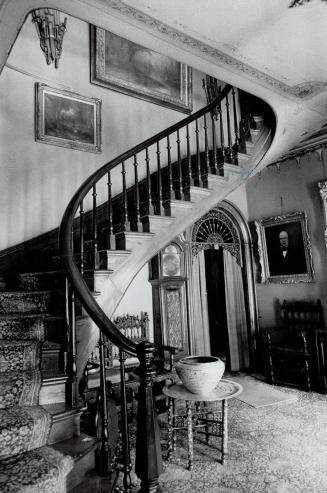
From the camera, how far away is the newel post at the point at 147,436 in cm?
143

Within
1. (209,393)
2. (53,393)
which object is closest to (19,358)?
(53,393)

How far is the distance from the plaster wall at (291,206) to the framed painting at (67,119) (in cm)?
287

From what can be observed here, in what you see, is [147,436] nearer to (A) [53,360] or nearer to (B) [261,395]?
(A) [53,360]

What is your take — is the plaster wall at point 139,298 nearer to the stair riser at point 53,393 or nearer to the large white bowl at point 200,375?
the large white bowl at point 200,375

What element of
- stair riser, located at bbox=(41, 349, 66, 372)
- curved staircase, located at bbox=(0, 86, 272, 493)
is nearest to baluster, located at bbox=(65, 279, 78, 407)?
curved staircase, located at bbox=(0, 86, 272, 493)

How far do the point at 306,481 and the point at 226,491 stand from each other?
0.59 meters

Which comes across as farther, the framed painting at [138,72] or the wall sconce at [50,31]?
the framed painting at [138,72]

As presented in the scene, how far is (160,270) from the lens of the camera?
16.0 feet

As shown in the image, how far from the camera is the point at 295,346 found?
467cm

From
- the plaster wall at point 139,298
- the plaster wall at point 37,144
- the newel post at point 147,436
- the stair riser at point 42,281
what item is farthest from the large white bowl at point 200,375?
the plaster wall at point 37,144

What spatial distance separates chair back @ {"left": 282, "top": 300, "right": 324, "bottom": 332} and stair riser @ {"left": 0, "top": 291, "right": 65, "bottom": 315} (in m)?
Result: 3.67

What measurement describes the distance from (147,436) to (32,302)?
5.76ft

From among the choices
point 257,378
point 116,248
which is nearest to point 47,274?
point 116,248

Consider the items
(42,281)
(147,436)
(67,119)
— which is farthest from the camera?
(67,119)
